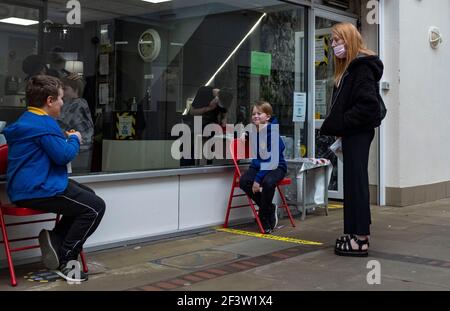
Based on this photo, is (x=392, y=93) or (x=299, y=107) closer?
(x=299, y=107)

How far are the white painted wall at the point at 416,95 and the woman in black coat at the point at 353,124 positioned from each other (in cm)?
314

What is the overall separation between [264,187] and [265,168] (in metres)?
0.26

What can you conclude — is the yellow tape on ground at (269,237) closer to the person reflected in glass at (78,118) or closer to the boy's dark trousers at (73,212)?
the person reflected in glass at (78,118)

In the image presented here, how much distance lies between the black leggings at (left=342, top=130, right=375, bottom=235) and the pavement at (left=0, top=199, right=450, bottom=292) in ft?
1.03

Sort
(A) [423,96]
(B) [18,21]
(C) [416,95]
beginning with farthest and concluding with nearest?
(A) [423,96], (C) [416,95], (B) [18,21]

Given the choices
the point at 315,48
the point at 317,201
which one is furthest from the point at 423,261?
the point at 315,48

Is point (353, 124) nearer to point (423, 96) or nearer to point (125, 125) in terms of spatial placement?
point (125, 125)

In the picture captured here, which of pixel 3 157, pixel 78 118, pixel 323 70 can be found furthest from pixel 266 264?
pixel 323 70

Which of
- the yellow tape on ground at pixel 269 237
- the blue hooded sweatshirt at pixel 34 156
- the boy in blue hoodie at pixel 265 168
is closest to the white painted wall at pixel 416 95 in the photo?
the boy in blue hoodie at pixel 265 168

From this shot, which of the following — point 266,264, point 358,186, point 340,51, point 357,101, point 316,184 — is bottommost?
point 266,264

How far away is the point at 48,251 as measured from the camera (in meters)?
4.24

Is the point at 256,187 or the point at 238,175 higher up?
the point at 238,175

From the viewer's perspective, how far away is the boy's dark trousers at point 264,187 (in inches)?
237

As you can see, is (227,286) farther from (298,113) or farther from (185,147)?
(298,113)
